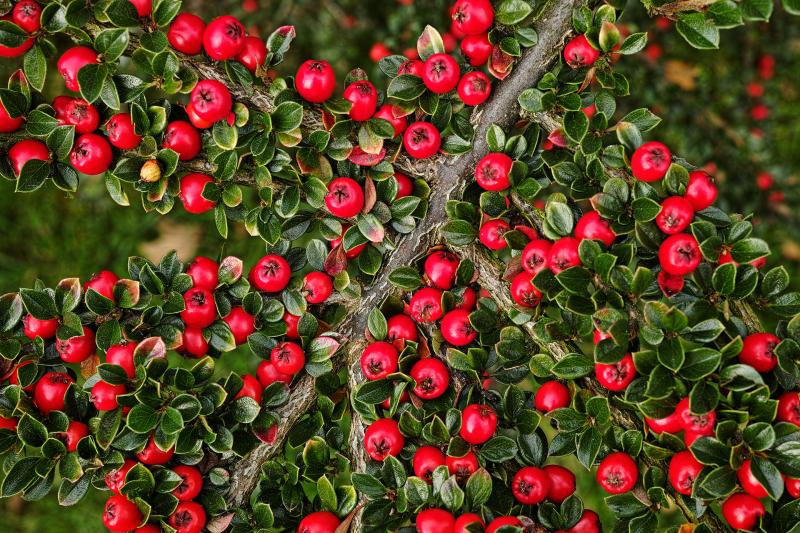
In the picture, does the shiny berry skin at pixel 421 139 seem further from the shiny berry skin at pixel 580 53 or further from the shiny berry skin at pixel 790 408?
the shiny berry skin at pixel 790 408

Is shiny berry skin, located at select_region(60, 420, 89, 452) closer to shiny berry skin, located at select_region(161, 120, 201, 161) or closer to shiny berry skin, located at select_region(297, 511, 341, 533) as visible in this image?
shiny berry skin, located at select_region(297, 511, 341, 533)

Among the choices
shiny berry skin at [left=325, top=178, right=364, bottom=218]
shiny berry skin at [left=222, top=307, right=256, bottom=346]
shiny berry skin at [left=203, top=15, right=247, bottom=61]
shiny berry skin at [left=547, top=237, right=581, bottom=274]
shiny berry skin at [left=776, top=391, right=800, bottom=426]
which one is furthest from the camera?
shiny berry skin at [left=222, top=307, right=256, bottom=346]

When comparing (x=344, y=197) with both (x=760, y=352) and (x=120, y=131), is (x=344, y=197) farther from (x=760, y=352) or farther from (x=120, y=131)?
(x=760, y=352)

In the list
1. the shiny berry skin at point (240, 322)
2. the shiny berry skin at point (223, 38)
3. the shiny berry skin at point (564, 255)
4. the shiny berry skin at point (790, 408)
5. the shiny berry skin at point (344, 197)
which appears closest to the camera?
the shiny berry skin at point (790, 408)

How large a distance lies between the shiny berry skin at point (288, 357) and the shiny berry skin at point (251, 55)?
2.60 feet

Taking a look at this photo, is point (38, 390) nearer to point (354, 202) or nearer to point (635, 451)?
point (354, 202)

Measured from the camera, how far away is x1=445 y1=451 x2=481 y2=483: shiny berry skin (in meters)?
1.71

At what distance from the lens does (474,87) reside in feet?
6.13

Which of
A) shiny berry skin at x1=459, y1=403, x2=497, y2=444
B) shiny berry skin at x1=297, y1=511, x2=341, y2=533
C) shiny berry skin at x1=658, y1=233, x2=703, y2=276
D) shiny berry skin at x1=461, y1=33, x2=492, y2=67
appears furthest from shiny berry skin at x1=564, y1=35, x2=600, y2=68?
shiny berry skin at x1=297, y1=511, x2=341, y2=533

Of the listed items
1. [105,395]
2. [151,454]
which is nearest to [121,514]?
[151,454]

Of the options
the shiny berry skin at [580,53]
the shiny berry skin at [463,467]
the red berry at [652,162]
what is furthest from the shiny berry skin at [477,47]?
the shiny berry skin at [463,467]

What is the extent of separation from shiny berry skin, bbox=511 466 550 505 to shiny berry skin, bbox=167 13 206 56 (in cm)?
146

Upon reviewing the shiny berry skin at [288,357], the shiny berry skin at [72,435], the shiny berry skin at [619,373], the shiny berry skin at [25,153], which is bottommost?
→ the shiny berry skin at [72,435]

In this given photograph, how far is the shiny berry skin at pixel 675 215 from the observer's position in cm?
162
